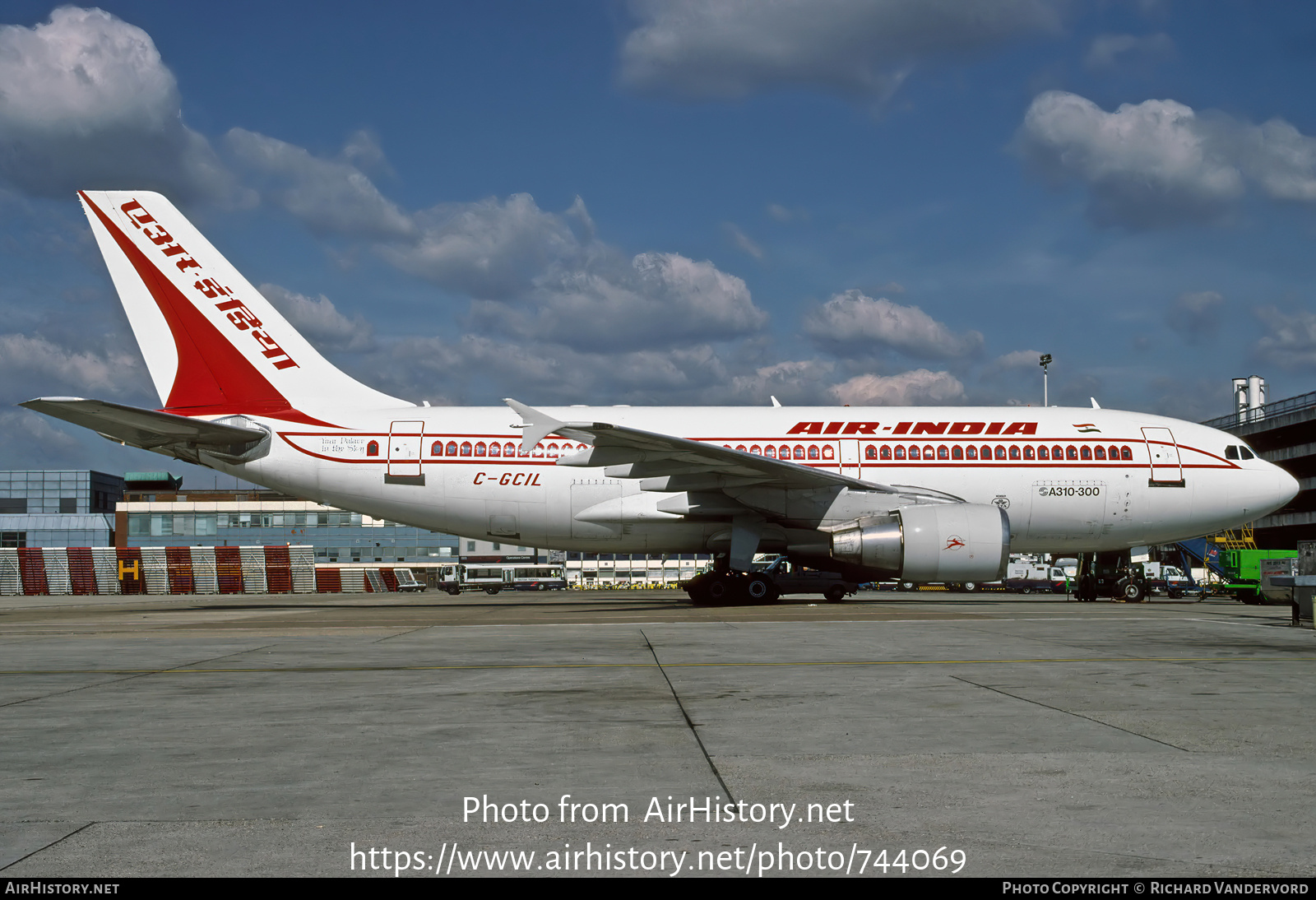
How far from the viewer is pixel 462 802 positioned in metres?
4.33

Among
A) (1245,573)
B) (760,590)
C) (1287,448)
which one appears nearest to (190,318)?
(760,590)

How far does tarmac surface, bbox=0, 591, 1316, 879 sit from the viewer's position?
3.61 metres

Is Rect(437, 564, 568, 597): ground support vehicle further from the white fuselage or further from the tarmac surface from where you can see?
the tarmac surface

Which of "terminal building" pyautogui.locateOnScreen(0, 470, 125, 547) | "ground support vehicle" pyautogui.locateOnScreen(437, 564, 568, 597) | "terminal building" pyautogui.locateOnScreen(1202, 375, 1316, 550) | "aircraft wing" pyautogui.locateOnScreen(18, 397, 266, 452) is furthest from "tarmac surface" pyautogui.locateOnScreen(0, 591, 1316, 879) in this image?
"terminal building" pyautogui.locateOnScreen(0, 470, 125, 547)

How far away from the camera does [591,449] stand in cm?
2088

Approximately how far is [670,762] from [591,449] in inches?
625

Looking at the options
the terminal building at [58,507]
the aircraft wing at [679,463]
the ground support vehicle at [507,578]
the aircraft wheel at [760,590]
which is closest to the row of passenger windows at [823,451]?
the aircraft wing at [679,463]

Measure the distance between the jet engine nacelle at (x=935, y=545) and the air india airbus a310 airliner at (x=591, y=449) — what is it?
51.7 inches

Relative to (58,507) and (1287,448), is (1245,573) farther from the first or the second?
(58,507)

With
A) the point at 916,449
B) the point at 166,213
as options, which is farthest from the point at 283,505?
the point at 916,449

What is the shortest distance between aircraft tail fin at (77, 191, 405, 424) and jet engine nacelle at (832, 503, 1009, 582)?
1211 centimetres

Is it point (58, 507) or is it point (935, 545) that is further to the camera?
point (58, 507)

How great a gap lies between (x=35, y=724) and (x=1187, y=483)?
22.5 m
